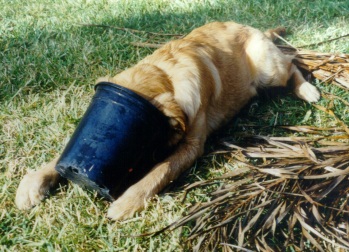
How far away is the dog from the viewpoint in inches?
111

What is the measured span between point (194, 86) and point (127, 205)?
3.44 ft

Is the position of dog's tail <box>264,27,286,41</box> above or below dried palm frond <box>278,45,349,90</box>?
above

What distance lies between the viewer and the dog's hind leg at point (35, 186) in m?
2.78

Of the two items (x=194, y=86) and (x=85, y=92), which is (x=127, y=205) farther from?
(x=85, y=92)

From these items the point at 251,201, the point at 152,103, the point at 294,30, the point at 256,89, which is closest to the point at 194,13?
the point at 294,30

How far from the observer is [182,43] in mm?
3562

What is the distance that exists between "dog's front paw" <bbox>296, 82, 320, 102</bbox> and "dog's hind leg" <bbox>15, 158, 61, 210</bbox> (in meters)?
2.33

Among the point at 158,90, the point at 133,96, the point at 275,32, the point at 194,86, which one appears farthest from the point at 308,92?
the point at 133,96

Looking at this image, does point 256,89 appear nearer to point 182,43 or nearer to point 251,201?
point 182,43

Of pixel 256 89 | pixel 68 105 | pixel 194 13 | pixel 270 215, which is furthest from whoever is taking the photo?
pixel 194 13

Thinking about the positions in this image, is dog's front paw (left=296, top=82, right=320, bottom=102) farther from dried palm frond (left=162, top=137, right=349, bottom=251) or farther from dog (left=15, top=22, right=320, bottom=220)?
dried palm frond (left=162, top=137, right=349, bottom=251)

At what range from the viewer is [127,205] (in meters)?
2.67

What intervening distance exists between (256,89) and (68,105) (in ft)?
6.05

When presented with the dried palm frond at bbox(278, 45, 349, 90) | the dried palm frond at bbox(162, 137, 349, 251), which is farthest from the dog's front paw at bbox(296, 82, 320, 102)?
the dried palm frond at bbox(162, 137, 349, 251)
